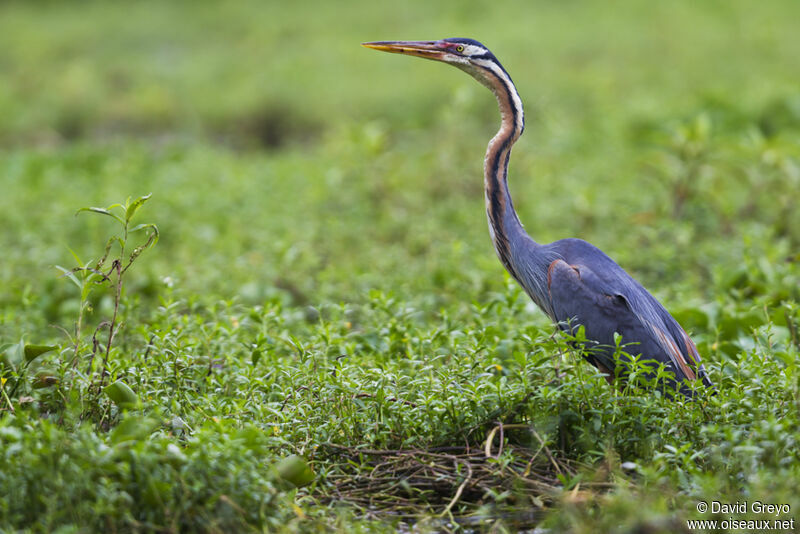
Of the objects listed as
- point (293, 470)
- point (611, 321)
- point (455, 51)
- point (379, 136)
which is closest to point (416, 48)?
point (455, 51)

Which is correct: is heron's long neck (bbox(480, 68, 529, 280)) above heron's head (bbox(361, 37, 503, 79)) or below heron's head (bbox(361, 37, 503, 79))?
below

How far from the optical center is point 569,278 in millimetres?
3572

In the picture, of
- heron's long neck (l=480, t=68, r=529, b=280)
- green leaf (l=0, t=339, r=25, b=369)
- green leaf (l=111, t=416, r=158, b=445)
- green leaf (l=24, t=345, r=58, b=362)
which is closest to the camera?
green leaf (l=111, t=416, r=158, b=445)

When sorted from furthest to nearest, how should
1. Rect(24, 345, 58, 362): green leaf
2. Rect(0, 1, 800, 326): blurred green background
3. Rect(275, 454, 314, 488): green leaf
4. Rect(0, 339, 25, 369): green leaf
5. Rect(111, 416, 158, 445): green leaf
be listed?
Rect(0, 1, 800, 326): blurred green background → Rect(0, 339, 25, 369): green leaf → Rect(24, 345, 58, 362): green leaf → Rect(275, 454, 314, 488): green leaf → Rect(111, 416, 158, 445): green leaf

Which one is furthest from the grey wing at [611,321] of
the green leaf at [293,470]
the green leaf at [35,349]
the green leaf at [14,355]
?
the green leaf at [14,355]

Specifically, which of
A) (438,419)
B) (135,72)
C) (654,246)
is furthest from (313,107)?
(438,419)

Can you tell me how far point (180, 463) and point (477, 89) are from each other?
406 inches

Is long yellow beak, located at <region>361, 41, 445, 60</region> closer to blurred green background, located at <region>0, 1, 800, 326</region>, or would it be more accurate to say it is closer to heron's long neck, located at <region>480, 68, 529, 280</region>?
heron's long neck, located at <region>480, 68, 529, 280</region>

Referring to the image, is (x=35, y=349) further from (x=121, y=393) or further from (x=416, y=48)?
(x=416, y=48)

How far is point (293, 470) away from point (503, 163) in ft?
5.82

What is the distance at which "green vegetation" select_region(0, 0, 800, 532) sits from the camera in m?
2.60

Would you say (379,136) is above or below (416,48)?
below

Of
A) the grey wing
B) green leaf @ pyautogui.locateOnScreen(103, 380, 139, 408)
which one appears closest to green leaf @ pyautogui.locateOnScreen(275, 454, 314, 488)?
green leaf @ pyautogui.locateOnScreen(103, 380, 139, 408)

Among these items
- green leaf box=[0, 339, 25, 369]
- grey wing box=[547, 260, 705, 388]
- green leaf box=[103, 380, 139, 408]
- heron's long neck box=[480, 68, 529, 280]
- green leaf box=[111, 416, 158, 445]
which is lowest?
green leaf box=[0, 339, 25, 369]
